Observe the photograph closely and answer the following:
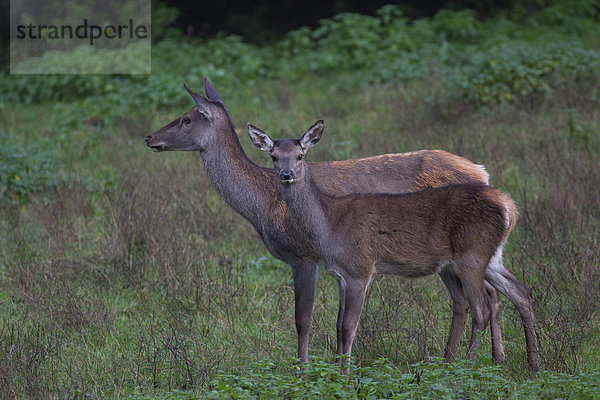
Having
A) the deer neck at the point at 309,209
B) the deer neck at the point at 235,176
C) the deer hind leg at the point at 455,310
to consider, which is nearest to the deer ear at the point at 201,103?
A: the deer neck at the point at 235,176

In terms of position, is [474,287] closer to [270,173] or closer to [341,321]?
[341,321]

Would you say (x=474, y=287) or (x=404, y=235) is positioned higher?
(x=404, y=235)

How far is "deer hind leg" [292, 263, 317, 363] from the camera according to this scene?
6105 millimetres

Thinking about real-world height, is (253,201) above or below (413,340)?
above

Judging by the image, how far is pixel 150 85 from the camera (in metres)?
14.6

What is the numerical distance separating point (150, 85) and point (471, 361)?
1071 cm

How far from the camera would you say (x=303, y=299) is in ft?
20.4

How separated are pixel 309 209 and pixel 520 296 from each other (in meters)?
1.74

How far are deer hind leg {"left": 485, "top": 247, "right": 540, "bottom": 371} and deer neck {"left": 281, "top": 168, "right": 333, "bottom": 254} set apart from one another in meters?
1.31

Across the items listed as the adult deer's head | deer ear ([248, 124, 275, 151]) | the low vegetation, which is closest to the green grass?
the low vegetation

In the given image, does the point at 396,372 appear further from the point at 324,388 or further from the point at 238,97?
the point at 238,97

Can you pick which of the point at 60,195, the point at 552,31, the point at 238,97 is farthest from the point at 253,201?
the point at 552,31

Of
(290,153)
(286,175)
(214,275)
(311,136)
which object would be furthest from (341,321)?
(214,275)

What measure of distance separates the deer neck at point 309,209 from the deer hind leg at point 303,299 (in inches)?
14.7
